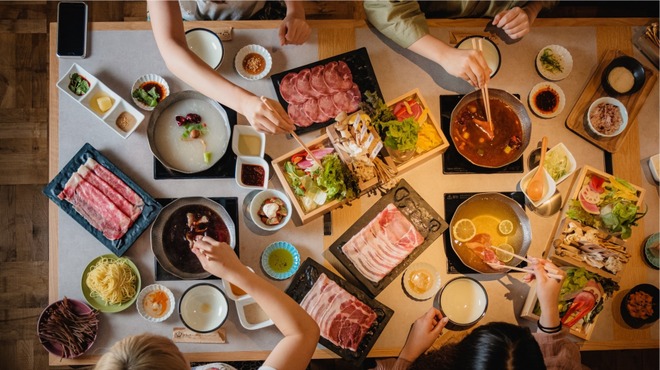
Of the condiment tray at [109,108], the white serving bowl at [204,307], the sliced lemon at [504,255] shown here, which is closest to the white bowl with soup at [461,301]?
the sliced lemon at [504,255]

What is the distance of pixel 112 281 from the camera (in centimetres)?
242

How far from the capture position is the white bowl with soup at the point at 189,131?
258 cm

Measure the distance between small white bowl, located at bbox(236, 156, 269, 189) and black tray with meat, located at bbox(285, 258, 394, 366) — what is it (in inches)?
18.6

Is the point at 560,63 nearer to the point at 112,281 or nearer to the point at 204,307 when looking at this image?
the point at 204,307

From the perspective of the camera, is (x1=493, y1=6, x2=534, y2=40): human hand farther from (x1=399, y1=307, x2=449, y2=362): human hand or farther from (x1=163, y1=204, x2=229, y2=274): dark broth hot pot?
(x1=163, y1=204, x2=229, y2=274): dark broth hot pot

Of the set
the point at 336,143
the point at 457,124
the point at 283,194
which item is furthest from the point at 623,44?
the point at 283,194

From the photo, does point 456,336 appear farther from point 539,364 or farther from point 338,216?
point 338,216

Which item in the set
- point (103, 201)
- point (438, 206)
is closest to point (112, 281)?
point (103, 201)

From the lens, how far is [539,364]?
1985 millimetres

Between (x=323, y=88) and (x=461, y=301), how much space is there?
1355 mm

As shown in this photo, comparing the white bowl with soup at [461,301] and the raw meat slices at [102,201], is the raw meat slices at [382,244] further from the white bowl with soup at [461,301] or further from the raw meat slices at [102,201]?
the raw meat slices at [102,201]

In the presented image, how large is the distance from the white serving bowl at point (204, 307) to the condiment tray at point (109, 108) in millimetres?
894

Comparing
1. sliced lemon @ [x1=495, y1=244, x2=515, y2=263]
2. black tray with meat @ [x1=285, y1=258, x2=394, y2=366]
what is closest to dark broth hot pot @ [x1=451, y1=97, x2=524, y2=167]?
sliced lemon @ [x1=495, y1=244, x2=515, y2=263]

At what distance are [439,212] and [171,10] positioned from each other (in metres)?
1.69
